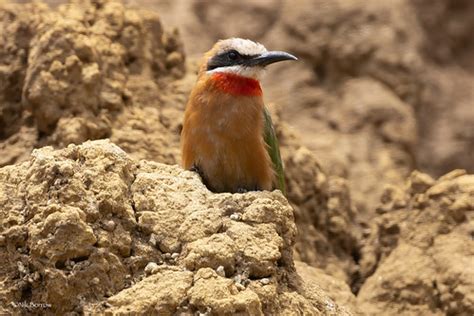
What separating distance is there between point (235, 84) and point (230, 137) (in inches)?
15.0

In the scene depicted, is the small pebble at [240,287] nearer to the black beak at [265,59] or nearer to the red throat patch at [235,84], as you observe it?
the red throat patch at [235,84]

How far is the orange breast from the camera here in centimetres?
627

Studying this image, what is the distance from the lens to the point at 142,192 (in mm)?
4980

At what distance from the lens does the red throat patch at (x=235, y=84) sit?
6.43 m

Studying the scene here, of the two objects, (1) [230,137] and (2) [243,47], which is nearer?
(1) [230,137]

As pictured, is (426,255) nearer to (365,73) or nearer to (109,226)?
(109,226)

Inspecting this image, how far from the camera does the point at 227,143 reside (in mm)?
6266

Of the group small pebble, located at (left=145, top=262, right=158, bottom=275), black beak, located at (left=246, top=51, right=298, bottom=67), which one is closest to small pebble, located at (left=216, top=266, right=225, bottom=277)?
small pebble, located at (left=145, top=262, right=158, bottom=275)

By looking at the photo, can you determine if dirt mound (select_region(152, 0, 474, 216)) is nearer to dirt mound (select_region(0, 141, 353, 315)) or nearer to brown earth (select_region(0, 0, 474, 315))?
brown earth (select_region(0, 0, 474, 315))

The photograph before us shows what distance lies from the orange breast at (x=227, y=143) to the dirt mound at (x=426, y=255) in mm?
984

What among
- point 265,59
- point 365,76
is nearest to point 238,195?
point 265,59

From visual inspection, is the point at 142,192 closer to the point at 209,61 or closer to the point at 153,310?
the point at 153,310

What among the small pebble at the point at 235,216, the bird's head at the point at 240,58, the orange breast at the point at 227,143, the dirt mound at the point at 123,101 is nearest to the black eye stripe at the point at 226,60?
the bird's head at the point at 240,58

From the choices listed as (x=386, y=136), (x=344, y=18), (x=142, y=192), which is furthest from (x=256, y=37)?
(x=142, y=192)
